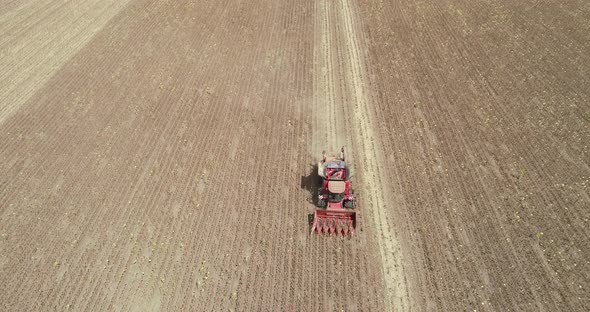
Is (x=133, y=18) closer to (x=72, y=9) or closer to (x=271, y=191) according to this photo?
(x=72, y=9)

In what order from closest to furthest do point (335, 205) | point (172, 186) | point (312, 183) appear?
1. point (335, 205)
2. point (312, 183)
3. point (172, 186)

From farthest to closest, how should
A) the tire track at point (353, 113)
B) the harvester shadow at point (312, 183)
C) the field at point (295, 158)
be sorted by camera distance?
the harvester shadow at point (312, 183) < the tire track at point (353, 113) < the field at point (295, 158)

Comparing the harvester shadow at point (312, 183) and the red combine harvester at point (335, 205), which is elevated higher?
the red combine harvester at point (335, 205)

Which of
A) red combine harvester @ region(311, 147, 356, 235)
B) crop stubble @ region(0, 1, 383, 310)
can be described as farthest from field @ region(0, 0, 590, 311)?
red combine harvester @ region(311, 147, 356, 235)

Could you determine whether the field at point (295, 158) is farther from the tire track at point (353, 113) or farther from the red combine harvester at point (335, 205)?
the red combine harvester at point (335, 205)

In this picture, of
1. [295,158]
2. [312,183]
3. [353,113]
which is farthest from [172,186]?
[353,113]

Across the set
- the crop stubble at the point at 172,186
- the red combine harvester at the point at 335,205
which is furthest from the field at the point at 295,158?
the red combine harvester at the point at 335,205

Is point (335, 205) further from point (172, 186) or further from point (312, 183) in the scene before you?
point (172, 186)
